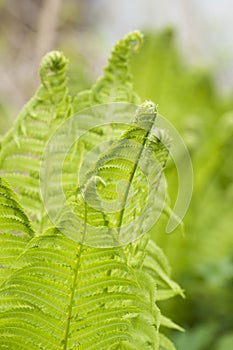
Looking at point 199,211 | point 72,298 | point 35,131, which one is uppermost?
point 199,211

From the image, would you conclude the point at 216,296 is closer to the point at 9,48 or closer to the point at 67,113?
the point at 67,113

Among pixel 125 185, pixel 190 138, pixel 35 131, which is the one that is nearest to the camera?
pixel 125 185

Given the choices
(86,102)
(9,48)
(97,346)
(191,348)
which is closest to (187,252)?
(191,348)

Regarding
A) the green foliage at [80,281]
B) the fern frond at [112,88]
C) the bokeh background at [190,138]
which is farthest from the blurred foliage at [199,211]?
the green foliage at [80,281]

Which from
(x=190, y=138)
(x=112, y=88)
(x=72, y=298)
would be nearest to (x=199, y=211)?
(x=190, y=138)

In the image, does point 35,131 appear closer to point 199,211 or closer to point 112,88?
point 112,88

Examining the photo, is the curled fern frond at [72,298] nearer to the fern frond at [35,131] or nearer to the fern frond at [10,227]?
the fern frond at [10,227]

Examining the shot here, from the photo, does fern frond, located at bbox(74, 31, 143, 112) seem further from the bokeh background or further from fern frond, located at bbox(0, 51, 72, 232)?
the bokeh background
